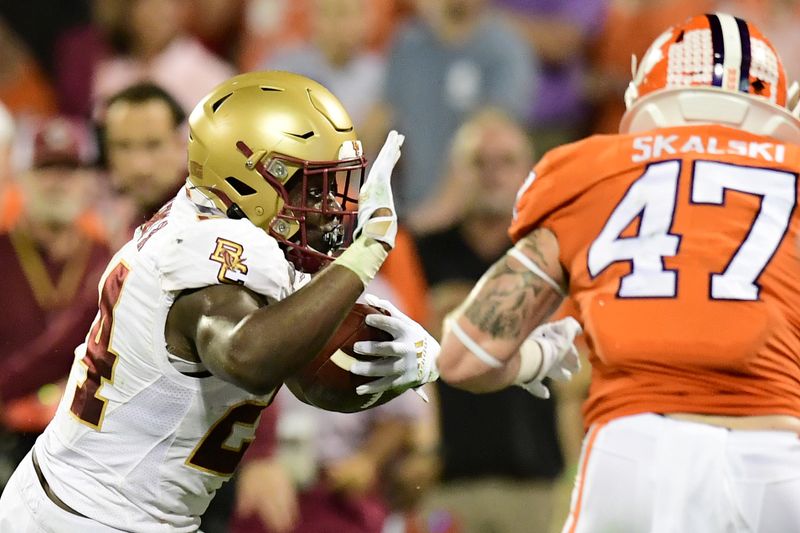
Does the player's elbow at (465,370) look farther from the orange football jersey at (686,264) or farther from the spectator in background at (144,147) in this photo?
the spectator in background at (144,147)

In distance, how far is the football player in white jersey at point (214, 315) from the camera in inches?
110

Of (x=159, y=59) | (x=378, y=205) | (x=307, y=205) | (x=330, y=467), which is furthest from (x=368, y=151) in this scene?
(x=378, y=205)

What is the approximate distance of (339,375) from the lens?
10.3 feet

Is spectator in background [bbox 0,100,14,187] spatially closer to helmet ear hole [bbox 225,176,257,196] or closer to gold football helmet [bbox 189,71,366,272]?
gold football helmet [bbox 189,71,366,272]

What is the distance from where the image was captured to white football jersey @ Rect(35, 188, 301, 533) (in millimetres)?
2889

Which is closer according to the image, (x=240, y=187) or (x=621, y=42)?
(x=240, y=187)

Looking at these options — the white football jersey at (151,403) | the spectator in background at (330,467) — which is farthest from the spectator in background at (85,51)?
the white football jersey at (151,403)

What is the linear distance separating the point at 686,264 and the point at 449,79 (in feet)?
14.5

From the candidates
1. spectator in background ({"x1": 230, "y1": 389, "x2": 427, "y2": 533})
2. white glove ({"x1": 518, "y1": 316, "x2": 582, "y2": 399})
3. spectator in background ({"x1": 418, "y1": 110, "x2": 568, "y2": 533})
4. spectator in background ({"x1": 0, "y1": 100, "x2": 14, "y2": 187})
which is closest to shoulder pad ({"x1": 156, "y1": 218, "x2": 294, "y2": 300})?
white glove ({"x1": 518, "y1": 316, "x2": 582, "y2": 399})

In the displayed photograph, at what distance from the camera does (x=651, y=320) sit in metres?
2.68

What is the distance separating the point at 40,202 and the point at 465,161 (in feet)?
6.78

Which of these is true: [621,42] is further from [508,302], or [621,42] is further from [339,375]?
[508,302]

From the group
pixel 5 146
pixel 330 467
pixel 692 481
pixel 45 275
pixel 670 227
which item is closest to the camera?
pixel 692 481

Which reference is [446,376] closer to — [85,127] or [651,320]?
[651,320]
